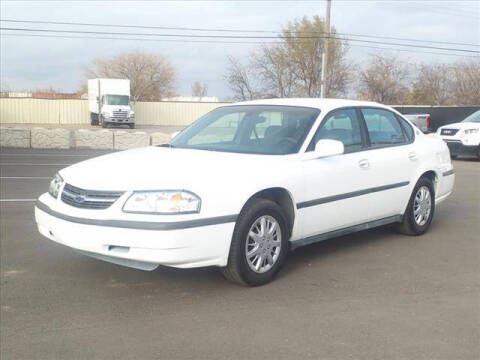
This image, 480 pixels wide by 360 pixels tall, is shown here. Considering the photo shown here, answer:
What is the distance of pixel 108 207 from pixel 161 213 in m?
0.42

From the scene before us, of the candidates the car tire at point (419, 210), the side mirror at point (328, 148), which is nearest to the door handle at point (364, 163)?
the side mirror at point (328, 148)

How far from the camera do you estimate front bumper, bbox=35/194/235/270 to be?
4.12 m

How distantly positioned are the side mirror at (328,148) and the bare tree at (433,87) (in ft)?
161

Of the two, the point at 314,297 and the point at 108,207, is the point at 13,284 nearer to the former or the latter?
the point at 108,207

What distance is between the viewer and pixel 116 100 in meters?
41.3

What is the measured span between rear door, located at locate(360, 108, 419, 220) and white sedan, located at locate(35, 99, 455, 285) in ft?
0.05

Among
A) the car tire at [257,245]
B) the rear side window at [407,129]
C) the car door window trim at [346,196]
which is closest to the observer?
the car tire at [257,245]

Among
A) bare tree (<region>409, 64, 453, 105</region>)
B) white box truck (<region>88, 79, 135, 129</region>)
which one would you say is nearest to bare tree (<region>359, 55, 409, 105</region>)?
bare tree (<region>409, 64, 453, 105</region>)

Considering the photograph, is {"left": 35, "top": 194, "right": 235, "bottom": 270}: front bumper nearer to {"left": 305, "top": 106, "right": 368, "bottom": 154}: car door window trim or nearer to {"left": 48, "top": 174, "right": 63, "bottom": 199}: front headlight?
{"left": 48, "top": 174, "right": 63, "bottom": 199}: front headlight

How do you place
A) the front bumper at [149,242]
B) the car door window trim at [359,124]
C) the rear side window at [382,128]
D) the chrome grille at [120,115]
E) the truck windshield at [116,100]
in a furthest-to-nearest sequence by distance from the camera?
the truck windshield at [116,100], the chrome grille at [120,115], the rear side window at [382,128], the car door window trim at [359,124], the front bumper at [149,242]

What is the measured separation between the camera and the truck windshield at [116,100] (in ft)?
135

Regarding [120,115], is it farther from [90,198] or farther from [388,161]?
[90,198]

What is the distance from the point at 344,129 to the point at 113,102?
37217mm

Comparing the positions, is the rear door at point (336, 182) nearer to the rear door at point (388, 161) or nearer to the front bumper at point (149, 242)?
the rear door at point (388, 161)
